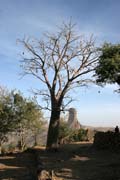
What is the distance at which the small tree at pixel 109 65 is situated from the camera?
1040 inches

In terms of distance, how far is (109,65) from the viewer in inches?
1039

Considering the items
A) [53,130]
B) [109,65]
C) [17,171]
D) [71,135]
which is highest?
[109,65]

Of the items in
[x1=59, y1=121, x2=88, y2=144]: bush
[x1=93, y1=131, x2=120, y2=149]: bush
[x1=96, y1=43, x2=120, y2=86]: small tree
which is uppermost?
[x1=96, y1=43, x2=120, y2=86]: small tree

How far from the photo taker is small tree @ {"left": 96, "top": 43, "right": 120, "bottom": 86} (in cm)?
2641

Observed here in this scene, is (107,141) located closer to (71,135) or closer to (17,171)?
(17,171)

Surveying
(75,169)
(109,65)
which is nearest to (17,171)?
(75,169)

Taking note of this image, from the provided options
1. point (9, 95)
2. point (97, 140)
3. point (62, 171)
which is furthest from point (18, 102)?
point (62, 171)

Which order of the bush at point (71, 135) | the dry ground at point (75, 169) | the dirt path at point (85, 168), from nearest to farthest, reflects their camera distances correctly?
the dirt path at point (85, 168), the dry ground at point (75, 169), the bush at point (71, 135)

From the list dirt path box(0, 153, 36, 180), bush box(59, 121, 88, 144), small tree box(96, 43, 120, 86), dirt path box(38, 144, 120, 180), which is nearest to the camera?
dirt path box(38, 144, 120, 180)

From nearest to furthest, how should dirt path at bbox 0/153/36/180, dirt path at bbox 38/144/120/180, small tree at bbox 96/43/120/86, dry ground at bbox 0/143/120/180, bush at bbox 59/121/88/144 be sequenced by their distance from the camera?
dirt path at bbox 38/144/120/180 → dry ground at bbox 0/143/120/180 → dirt path at bbox 0/153/36/180 → small tree at bbox 96/43/120/86 → bush at bbox 59/121/88/144

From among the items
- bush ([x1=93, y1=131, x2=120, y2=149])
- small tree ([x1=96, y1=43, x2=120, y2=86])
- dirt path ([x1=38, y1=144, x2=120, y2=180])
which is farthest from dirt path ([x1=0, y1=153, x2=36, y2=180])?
small tree ([x1=96, y1=43, x2=120, y2=86])

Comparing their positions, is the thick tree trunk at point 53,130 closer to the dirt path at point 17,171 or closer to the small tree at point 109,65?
the small tree at point 109,65

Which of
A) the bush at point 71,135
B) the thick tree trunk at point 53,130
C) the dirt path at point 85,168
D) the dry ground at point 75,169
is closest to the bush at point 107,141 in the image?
the dry ground at point 75,169

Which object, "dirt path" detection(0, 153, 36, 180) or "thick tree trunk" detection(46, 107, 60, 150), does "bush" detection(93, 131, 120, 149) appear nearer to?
"thick tree trunk" detection(46, 107, 60, 150)
